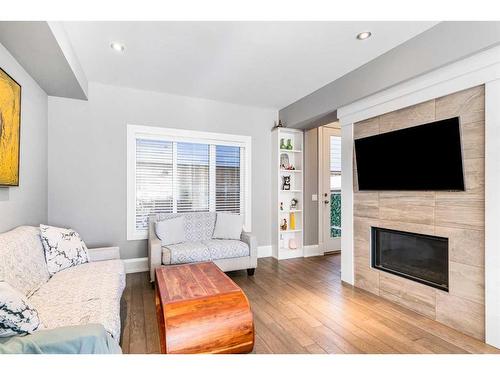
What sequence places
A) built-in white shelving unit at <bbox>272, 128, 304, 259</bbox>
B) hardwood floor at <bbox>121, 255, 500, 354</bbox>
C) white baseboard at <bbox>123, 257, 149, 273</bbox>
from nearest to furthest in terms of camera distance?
hardwood floor at <bbox>121, 255, 500, 354</bbox> → white baseboard at <bbox>123, 257, 149, 273</bbox> → built-in white shelving unit at <bbox>272, 128, 304, 259</bbox>

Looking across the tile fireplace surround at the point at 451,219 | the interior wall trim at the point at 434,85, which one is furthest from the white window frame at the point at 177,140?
the tile fireplace surround at the point at 451,219

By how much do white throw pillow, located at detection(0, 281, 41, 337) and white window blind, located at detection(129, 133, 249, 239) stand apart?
2.52m

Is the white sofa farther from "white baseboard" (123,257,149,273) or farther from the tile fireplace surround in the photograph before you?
the tile fireplace surround

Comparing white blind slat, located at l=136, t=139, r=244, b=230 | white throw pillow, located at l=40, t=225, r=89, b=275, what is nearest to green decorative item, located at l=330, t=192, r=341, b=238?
white blind slat, located at l=136, t=139, r=244, b=230

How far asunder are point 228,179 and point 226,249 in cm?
139

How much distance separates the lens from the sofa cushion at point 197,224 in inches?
145

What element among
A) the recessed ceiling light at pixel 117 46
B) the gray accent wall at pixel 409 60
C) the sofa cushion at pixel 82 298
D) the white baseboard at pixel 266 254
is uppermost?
the recessed ceiling light at pixel 117 46

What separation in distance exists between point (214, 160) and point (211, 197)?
0.63 metres

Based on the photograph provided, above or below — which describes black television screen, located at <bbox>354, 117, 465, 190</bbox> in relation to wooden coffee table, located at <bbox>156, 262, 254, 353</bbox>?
above

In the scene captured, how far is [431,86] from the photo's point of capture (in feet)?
7.64

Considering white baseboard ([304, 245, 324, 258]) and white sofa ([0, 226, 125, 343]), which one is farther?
white baseboard ([304, 245, 324, 258])

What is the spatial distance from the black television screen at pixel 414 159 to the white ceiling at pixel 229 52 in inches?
35.7

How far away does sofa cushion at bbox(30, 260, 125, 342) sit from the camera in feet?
5.03

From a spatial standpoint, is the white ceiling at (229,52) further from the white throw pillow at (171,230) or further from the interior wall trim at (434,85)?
the white throw pillow at (171,230)
